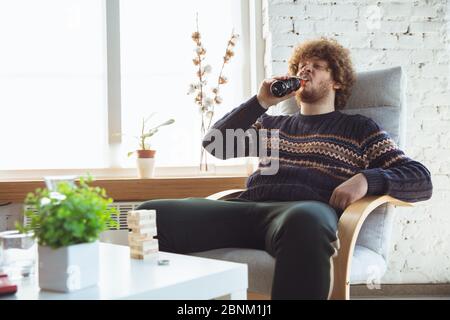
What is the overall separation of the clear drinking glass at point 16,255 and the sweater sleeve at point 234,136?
1162 millimetres

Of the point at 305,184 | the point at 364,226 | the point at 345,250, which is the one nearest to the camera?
the point at 345,250

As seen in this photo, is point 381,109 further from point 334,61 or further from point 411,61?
point 411,61

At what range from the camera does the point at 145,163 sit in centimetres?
265

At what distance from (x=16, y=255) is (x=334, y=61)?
59.5 inches

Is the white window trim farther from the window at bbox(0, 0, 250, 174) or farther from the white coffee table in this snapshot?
the white coffee table

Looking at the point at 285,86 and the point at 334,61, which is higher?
the point at 334,61

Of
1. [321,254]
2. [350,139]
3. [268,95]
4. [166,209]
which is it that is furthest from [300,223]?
[268,95]

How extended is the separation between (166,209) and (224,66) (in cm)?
144

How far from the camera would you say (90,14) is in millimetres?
2918

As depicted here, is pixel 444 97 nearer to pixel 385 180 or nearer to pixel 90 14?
pixel 385 180

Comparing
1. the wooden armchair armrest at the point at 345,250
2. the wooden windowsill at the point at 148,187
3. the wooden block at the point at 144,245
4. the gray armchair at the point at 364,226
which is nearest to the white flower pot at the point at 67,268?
the wooden block at the point at 144,245

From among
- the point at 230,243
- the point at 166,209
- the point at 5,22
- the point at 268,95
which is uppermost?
the point at 5,22

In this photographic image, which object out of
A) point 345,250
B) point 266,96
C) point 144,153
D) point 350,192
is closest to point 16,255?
point 345,250

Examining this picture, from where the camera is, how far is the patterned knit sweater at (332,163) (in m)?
1.71
